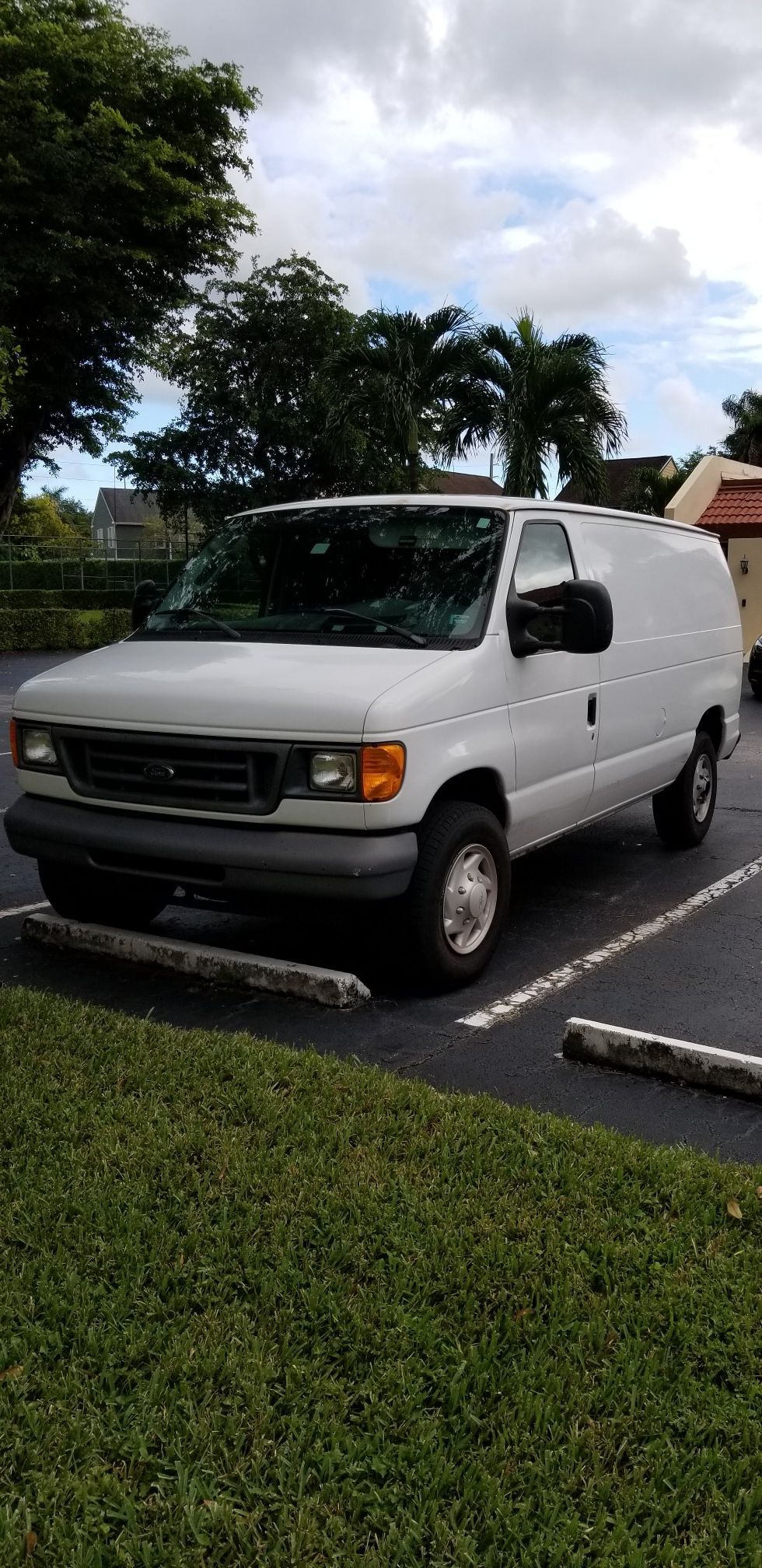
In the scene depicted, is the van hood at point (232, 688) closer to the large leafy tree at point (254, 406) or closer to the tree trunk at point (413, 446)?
the tree trunk at point (413, 446)

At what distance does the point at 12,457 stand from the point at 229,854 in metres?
32.8

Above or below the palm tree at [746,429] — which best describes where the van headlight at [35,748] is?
below

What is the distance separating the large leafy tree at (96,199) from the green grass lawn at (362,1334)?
2662 centimetres

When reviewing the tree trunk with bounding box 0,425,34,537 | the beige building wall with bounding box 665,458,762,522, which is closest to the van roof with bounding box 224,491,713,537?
the beige building wall with bounding box 665,458,762,522

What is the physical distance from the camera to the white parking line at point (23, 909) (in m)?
6.54

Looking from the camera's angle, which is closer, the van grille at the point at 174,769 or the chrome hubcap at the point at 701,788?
the van grille at the point at 174,769

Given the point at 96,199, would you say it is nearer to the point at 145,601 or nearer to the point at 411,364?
the point at 411,364

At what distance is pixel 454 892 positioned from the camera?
17.2 feet

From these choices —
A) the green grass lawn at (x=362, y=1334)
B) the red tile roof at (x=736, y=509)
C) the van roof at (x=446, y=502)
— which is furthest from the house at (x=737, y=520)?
the green grass lawn at (x=362, y=1334)

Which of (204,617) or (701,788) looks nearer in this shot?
(204,617)

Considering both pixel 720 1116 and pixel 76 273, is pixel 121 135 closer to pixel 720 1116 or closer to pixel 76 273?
pixel 76 273

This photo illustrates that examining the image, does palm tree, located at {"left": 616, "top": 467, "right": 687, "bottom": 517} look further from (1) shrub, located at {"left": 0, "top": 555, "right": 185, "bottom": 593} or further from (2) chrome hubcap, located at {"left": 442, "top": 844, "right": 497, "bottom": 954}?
(2) chrome hubcap, located at {"left": 442, "top": 844, "right": 497, "bottom": 954}

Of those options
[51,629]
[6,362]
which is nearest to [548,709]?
[6,362]

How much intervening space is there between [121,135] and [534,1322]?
104 feet
